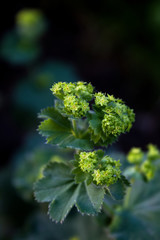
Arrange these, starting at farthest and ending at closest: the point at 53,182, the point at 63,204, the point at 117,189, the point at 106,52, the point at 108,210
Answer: the point at 106,52, the point at 108,210, the point at 53,182, the point at 63,204, the point at 117,189

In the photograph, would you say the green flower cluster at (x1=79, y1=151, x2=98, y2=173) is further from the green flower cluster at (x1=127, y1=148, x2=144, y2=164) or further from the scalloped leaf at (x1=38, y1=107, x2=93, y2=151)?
the green flower cluster at (x1=127, y1=148, x2=144, y2=164)

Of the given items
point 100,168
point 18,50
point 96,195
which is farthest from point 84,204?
point 18,50

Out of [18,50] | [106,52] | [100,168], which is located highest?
[106,52]

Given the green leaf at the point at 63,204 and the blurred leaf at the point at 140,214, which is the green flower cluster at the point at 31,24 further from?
the green leaf at the point at 63,204

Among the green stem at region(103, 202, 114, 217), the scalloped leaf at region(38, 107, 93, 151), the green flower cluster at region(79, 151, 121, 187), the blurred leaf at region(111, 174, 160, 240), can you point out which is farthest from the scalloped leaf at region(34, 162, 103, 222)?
the blurred leaf at region(111, 174, 160, 240)

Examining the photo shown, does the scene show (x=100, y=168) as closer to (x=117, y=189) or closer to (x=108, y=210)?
(x=117, y=189)

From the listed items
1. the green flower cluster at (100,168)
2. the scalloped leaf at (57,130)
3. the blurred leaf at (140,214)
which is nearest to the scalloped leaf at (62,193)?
the green flower cluster at (100,168)

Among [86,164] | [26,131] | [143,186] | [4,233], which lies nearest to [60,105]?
[86,164]
